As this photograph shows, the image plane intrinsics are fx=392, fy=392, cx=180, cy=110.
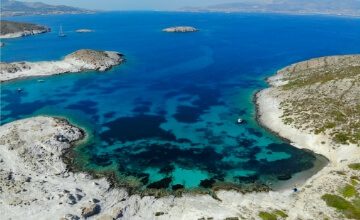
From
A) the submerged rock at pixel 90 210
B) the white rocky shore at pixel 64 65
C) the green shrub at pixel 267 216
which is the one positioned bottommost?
the submerged rock at pixel 90 210

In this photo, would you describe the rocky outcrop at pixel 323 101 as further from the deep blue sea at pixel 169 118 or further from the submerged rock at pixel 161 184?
the submerged rock at pixel 161 184

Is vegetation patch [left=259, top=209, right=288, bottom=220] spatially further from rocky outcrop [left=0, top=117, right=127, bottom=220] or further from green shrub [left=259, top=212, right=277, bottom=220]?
rocky outcrop [left=0, top=117, right=127, bottom=220]

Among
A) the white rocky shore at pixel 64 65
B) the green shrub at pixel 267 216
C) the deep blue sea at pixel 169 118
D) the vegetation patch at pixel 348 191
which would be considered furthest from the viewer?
the white rocky shore at pixel 64 65

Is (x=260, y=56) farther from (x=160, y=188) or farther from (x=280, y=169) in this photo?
(x=160, y=188)

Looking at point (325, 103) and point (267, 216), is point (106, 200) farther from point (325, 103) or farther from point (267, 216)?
point (325, 103)

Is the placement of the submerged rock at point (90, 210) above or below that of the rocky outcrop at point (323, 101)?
below

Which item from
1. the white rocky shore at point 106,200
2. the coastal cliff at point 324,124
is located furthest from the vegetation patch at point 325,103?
the white rocky shore at point 106,200

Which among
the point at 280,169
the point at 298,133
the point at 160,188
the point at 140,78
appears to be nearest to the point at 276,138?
the point at 298,133
